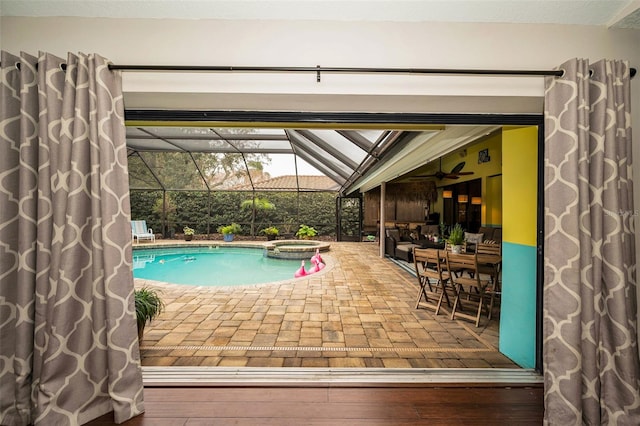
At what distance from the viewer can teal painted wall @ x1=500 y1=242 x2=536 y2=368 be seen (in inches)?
91.9

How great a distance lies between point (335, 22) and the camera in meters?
1.86

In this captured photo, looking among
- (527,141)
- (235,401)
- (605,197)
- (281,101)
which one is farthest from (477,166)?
(235,401)

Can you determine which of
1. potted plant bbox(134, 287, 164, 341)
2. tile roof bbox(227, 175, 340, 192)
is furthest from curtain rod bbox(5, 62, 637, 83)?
tile roof bbox(227, 175, 340, 192)

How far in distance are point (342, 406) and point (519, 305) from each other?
5.43 ft

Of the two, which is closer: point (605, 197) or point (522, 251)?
point (605, 197)

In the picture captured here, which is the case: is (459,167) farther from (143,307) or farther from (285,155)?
(143,307)

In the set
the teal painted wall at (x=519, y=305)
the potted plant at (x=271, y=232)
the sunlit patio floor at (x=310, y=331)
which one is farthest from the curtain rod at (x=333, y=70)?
the potted plant at (x=271, y=232)

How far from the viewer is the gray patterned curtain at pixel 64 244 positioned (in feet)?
5.41

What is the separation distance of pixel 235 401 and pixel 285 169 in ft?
31.2

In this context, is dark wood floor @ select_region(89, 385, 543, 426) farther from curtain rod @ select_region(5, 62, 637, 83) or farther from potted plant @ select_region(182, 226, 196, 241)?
potted plant @ select_region(182, 226, 196, 241)

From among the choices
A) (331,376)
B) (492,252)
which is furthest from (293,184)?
(331,376)

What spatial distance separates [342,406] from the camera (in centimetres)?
184

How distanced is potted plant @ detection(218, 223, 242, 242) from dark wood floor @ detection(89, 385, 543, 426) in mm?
9665

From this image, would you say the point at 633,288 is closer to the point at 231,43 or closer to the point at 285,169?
the point at 231,43
